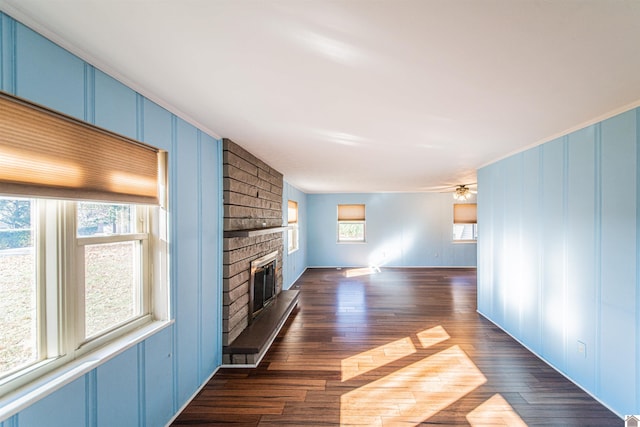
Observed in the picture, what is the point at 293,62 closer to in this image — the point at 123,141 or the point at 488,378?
the point at 123,141

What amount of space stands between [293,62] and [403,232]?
7812mm

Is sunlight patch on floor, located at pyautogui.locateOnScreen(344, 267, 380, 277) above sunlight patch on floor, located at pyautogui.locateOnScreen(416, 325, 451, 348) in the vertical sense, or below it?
below

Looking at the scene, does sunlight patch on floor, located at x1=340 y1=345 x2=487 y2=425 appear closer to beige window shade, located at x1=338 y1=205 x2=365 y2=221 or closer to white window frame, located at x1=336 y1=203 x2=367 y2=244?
white window frame, located at x1=336 y1=203 x2=367 y2=244

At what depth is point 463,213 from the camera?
8.55 metres

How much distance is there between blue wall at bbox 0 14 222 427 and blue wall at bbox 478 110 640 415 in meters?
3.52

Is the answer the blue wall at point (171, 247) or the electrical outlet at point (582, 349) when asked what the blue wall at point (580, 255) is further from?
the blue wall at point (171, 247)

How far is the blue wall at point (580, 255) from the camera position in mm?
2125

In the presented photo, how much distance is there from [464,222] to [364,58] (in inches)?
331

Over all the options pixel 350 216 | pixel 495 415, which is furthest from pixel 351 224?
pixel 495 415

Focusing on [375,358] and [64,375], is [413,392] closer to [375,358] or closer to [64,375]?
[375,358]

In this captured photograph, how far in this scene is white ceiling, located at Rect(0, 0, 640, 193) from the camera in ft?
3.60

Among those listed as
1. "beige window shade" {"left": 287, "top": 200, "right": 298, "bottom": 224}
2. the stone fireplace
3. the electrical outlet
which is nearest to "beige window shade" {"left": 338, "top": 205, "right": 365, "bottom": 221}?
"beige window shade" {"left": 287, "top": 200, "right": 298, "bottom": 224}

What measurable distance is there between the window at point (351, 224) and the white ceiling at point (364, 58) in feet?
20.5

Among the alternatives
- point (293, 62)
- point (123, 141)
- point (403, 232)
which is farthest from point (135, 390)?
point (403, 232)
